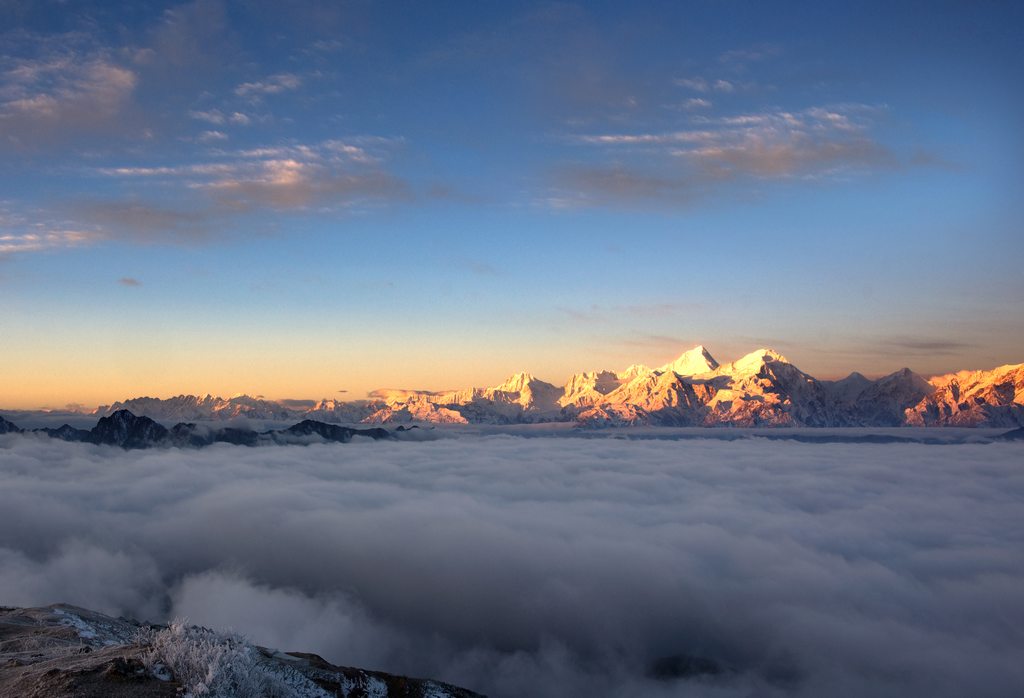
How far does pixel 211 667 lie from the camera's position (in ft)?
85.3

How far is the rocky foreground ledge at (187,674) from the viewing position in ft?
85.0

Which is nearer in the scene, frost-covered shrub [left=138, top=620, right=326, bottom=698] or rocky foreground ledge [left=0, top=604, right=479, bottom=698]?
rocky foreground ledge [left=0, top=604, right=479, bottom=698]

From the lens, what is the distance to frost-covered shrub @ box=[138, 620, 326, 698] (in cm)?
2641

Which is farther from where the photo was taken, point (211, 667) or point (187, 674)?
point (187, 674)

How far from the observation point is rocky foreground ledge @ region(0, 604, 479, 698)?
25.9 meters

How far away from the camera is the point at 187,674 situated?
26875mm

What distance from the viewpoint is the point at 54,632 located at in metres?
48.4

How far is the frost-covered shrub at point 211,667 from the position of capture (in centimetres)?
2641

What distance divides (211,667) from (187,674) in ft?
6.27

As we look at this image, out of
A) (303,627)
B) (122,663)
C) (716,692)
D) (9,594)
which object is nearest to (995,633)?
(716,692)

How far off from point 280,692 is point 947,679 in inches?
7825

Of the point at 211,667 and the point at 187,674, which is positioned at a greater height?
the point at 211,667

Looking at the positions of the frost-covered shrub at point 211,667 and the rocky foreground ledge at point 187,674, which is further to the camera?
the frost-covered shrub at point 211,667

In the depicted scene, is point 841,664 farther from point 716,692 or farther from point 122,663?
point 122,663
